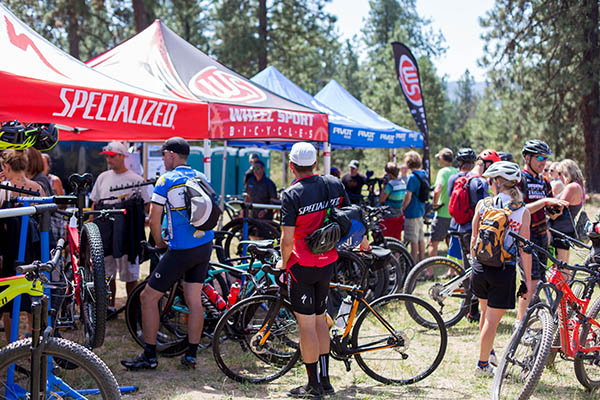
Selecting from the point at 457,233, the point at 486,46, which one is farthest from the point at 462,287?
the point at 486,46

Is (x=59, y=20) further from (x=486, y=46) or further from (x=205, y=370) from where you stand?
(x=205, y=370)

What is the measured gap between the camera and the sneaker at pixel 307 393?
415 cm

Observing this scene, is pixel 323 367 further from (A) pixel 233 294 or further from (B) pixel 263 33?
(B) pixel 263 33

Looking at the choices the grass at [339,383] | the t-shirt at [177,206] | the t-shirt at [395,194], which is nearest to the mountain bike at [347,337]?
the grass at [339,383]

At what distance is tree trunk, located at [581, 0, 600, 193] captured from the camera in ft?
62.6

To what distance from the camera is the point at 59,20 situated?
860 inches

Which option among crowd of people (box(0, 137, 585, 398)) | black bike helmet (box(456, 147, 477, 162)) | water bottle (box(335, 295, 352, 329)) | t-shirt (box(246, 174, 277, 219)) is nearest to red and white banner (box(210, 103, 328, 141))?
crowd of people (box(0, 137, 585, 398))

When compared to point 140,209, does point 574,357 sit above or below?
below

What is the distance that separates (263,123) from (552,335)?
14.2ft

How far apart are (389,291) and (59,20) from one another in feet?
65.2

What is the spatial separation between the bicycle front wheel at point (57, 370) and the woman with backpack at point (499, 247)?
8.93 feet

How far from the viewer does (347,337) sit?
4449 millimetres

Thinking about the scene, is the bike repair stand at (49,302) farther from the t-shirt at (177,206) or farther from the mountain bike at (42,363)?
the t-shirt at (177,206)

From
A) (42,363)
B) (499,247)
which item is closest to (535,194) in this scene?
(499,247)
